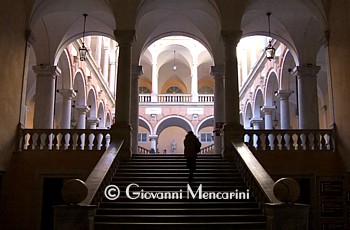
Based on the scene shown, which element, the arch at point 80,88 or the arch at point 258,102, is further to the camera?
the arch at point 258,102

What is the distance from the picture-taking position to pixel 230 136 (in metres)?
14.6

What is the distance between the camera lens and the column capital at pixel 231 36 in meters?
15.3

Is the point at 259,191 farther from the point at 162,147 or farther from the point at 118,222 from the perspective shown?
the point at 162,147

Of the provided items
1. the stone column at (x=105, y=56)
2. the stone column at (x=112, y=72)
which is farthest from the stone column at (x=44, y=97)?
the stone column at (x=112, y=72)

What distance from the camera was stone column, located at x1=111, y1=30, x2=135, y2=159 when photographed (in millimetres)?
14422

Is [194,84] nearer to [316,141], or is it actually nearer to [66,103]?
[66,103]

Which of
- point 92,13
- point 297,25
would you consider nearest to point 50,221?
point 92,13

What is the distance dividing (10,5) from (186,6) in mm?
6843

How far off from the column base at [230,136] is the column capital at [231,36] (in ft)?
9.67

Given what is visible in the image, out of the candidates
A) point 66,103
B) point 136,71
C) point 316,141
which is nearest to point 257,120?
point 136,71

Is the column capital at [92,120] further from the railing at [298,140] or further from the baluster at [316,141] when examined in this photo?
the baluster at [316,141]

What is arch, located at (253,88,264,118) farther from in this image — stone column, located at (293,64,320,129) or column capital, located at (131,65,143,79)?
column capital, located at (131,65,143,79)

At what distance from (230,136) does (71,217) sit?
743cm

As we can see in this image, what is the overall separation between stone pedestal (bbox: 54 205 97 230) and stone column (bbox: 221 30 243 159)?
6784mm
